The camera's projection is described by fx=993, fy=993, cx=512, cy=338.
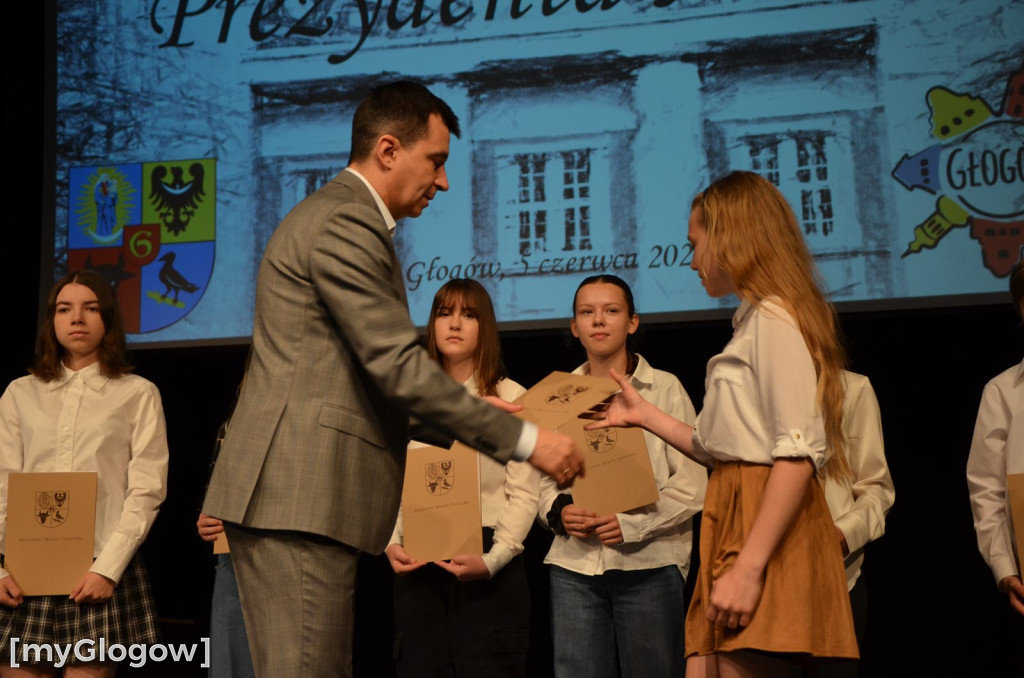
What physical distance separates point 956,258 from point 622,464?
161 centimetres

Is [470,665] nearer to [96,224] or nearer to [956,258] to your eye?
[956,258]

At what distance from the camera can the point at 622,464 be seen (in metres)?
2.82

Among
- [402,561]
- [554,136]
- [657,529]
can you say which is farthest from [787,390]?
[554,136]

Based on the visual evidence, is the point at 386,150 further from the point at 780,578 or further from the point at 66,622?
the point at 66,622

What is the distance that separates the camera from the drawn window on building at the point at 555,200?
12.7 ft

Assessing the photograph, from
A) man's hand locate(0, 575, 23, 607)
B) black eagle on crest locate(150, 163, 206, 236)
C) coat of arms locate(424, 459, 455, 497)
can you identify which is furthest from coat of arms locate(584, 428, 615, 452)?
black eagle on crest locate(150, 163, 206, 236)

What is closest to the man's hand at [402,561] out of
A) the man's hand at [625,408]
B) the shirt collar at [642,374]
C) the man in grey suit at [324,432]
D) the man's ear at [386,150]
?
the shirt collar at [642,374]

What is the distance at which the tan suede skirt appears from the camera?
5.56ft

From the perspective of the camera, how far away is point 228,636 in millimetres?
3189

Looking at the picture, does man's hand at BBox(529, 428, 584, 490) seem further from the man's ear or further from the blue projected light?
the blue projected light

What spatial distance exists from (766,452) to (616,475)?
3.48 ft

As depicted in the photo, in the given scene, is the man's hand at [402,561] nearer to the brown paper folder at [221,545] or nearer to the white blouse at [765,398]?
the brown paper folder at [221,545]

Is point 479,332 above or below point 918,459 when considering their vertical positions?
above

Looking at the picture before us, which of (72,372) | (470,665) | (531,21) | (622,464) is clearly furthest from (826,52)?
(72,372)
